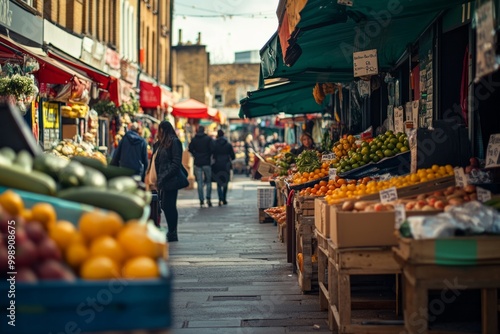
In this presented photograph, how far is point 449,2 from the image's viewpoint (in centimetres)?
797

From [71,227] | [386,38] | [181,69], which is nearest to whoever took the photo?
[71,227]

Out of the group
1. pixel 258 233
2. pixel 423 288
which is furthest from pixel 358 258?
pixel 258 233

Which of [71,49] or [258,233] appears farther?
[71,49]

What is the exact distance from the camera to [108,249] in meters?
3.45

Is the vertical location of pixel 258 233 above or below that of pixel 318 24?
below

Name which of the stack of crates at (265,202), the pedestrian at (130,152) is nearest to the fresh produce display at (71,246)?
the pedestrian at (130,152)

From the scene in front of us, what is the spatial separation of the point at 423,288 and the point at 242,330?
2.51 m

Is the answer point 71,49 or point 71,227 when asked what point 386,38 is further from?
point 71,49

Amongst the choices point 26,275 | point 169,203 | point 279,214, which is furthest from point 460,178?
point 169,203

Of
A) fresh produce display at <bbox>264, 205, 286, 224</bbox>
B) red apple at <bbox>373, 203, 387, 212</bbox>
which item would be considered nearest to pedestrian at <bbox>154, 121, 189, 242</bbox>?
fresh produce display at <bbox>264, 205, 286, 224</bbox>

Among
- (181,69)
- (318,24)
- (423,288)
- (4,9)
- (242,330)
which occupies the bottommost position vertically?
(242,330)

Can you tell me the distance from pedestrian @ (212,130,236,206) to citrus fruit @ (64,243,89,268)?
1819 centimetres

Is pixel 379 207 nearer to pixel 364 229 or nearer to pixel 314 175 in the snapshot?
pixel 364 229

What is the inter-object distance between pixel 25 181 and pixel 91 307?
106 centimetres
